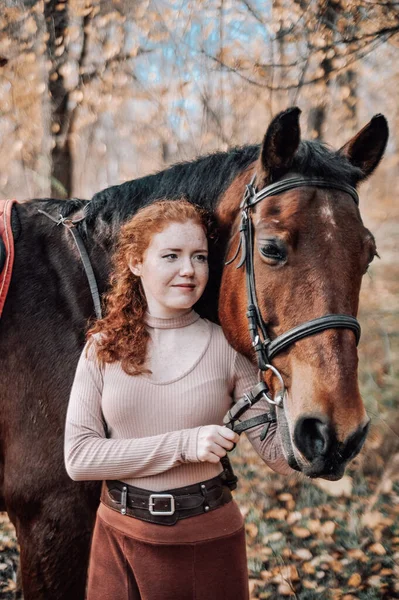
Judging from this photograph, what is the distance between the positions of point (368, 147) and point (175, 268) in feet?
3.62

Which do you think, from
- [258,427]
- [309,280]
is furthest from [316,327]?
[258,427]

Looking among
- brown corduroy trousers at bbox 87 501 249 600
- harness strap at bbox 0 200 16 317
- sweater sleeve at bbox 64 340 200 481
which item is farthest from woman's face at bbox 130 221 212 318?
harness strap at bbox 0 200 16 317

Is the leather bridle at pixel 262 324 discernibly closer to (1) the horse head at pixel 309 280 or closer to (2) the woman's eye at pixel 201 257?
(1) the horse head at pixel 309 280

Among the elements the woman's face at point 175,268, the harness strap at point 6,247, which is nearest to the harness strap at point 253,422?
the woman's face at point 175,268

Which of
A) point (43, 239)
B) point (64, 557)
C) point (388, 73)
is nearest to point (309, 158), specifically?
point (43, 239)

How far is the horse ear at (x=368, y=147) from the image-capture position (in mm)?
2174

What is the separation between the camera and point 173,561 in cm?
173

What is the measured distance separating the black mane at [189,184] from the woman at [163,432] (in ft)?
1.36

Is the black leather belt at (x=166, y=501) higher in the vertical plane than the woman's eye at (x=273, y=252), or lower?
lower

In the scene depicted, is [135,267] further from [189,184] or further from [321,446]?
[321,446]

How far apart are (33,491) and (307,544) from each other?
298 centimetres

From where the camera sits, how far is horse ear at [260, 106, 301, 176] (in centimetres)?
190

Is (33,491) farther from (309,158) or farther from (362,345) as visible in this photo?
(362,345)

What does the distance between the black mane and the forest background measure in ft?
6.51
